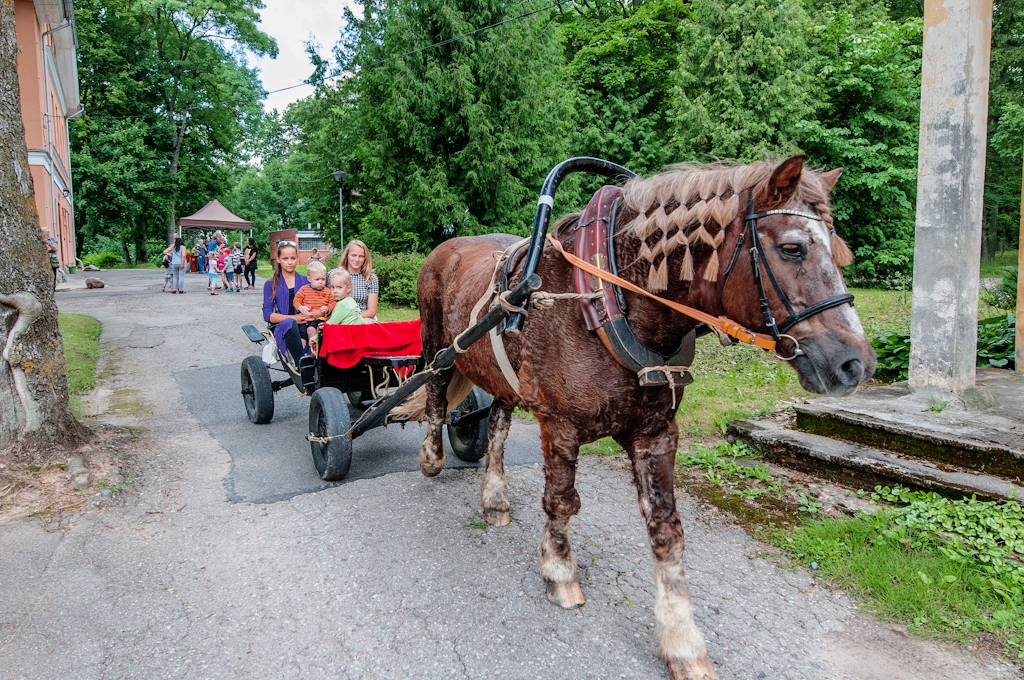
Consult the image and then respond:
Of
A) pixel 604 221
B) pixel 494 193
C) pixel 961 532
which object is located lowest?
pixel 961 532

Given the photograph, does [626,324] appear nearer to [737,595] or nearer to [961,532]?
[737,595]

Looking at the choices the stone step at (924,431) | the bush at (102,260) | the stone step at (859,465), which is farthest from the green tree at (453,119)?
the bush at (102,260)

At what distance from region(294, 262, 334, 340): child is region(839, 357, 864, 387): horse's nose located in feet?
15.5

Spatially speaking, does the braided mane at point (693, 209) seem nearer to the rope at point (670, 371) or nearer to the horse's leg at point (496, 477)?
the rope at point (670, 371)

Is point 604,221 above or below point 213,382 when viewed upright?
above

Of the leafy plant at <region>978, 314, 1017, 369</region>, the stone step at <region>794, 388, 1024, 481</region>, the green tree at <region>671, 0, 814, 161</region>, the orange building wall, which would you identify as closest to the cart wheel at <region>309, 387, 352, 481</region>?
the stone step at <region>794, 388, 1024, 481</region>

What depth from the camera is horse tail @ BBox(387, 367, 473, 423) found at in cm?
463

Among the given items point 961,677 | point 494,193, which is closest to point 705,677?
point 961,677

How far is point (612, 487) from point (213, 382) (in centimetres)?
561

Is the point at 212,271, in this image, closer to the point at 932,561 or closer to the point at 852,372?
the point at 932,561

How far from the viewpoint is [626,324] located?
2.67 m

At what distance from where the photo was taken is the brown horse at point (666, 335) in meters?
2.25

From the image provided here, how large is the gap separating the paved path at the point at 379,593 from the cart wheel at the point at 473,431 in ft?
0.58

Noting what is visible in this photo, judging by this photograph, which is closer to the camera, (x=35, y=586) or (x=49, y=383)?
(x=35, y=586)
